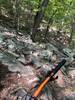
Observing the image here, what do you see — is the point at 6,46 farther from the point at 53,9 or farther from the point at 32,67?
the point at 53,9

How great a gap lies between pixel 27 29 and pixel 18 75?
1270 cm

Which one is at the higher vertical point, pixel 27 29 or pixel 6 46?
pixel 6 46

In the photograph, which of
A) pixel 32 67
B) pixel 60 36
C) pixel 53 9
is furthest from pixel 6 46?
pixel 60 36

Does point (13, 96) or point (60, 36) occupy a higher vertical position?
point (13, 96)

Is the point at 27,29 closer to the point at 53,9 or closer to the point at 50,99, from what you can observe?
the point at 53,9

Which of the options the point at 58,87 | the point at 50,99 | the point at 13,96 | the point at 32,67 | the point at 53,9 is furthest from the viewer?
the point at 53,9

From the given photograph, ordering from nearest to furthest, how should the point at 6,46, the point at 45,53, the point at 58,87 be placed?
the point at 58,87, the point at 6,46, the point at 45,53

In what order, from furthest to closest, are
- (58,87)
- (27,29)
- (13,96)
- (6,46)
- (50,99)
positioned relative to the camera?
(27,29) → (6,46) → (58,87) → (50,99) → (13,96)

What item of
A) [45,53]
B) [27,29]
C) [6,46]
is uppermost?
[6,46]

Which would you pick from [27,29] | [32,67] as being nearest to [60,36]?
[27,29]

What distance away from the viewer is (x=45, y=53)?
11680 millimetres

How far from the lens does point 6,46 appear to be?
1064 cm

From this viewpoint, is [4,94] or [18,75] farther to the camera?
[18,75]

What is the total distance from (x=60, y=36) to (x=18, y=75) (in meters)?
20.0
